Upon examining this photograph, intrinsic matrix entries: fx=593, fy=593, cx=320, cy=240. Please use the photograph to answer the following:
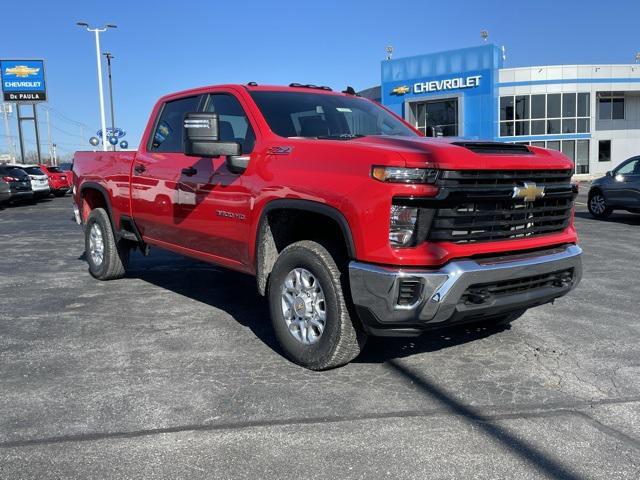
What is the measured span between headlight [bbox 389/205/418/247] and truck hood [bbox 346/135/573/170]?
0.93ft

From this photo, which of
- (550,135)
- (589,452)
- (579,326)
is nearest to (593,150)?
(550,135)

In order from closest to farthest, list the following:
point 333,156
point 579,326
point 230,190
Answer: point 333,156, point 230,190, point 579,326

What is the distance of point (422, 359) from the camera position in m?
4.44

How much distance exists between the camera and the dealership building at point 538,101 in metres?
37.0

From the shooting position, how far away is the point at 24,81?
147ft

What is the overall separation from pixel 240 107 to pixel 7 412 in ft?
9.35

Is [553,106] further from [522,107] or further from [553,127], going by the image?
[522,107]

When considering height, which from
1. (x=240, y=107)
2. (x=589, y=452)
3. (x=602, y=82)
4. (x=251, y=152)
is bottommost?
(x=589, y=452)

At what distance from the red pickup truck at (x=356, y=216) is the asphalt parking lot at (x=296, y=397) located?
469 mm

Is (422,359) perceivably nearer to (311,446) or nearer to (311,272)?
(311,272)

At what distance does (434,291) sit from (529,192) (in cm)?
105

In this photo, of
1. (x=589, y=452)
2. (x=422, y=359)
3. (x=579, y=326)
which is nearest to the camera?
(x=589, y=452)

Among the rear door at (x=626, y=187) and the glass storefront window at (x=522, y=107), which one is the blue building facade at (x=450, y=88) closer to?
the glass storefront window at (x=522, y=107)

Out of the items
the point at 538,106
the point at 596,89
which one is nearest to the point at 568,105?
the point at 538,106
